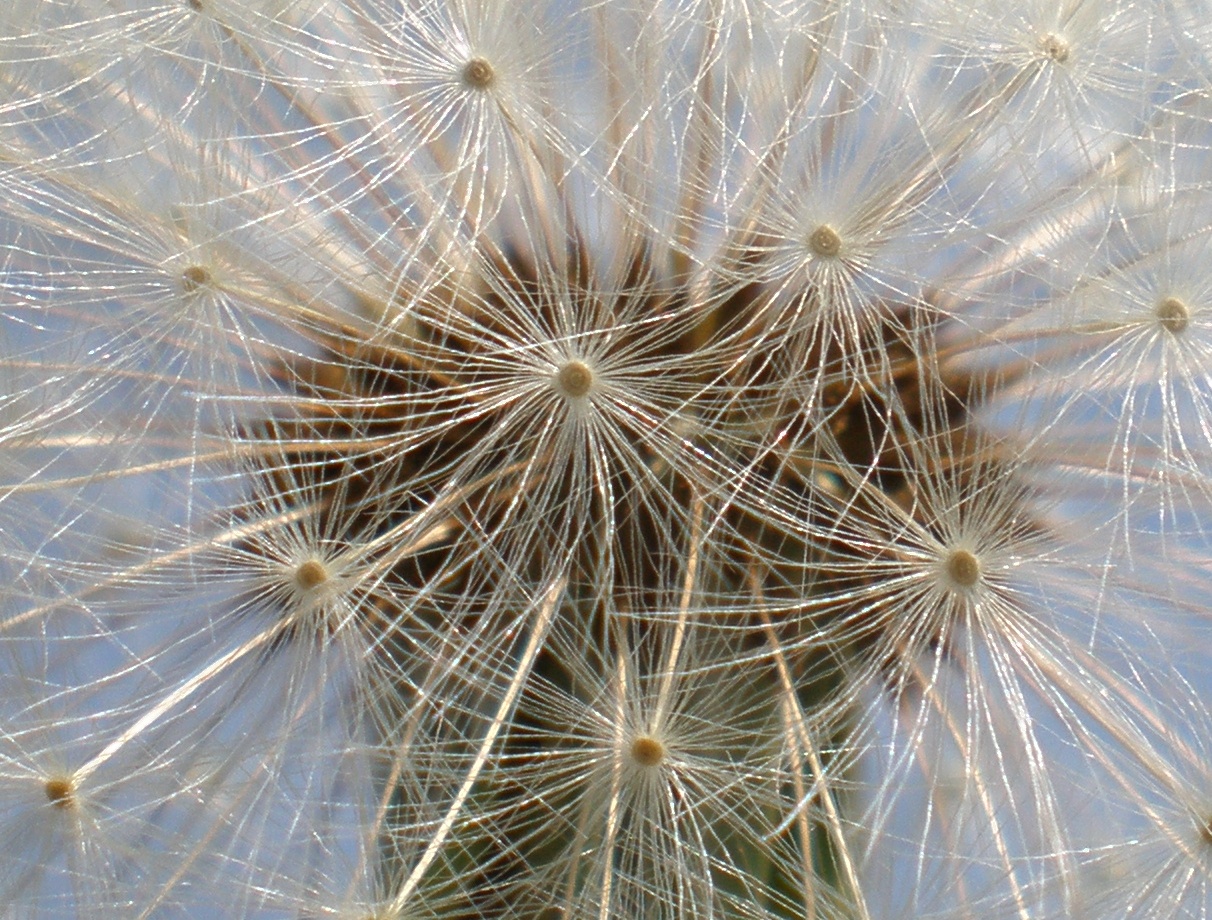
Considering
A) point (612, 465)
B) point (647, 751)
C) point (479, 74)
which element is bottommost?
point (647, 751)

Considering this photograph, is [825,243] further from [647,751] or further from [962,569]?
[647,751]

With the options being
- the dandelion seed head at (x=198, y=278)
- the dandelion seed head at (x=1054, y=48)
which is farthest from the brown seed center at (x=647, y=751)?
the dandelion seed head at (x=1054, y=48)

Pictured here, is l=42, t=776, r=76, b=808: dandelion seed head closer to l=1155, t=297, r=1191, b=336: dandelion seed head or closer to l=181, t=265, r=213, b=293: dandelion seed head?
l=181, t=265, r=213, b=293: dandelion seed head

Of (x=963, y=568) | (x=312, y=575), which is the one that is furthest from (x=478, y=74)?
(x=963, y=568)

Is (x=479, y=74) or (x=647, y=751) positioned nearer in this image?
(x=647, y=751)

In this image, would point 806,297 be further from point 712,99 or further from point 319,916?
point 319,916

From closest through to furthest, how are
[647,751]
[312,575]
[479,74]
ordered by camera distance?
1. [647,751]
2. [312,575]
3. [479,74]

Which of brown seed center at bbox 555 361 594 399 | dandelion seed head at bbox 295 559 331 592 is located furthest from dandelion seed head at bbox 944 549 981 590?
dandelion seed head at bbox 295 559 331 592

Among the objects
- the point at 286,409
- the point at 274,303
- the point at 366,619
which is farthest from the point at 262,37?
the point at 366,619

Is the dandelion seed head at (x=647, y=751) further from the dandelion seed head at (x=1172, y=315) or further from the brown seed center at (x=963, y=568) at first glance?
the dandelion seed head at (x=1172, y=315)

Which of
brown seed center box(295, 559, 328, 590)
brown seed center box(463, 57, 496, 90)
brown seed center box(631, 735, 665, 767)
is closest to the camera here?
brown seed center box(631, 735, 665, 767)

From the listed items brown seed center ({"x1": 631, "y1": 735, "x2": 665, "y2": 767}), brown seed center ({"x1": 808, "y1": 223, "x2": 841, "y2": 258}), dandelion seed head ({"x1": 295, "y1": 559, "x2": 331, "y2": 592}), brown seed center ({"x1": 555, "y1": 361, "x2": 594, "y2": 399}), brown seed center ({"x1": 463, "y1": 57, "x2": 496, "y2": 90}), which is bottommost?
brown seed center ({"x1": 631, "y1": 735, "x2": 665, "y2": 767})
